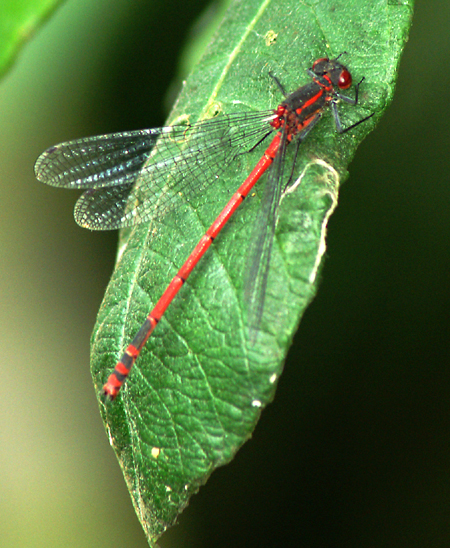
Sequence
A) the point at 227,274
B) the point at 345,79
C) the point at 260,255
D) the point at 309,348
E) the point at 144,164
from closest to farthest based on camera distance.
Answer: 1. the point at 260,255
2. the point at 227,274
3. the point at 345,79
4. the point at 144,164
5. the point at 309,348

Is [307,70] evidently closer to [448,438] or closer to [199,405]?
[199,405]

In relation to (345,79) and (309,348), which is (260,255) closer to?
(345,79)

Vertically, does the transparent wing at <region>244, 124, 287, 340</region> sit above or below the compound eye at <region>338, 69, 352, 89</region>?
below

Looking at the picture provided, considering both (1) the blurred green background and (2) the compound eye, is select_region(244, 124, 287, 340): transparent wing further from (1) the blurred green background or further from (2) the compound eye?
(1) the blurred green background

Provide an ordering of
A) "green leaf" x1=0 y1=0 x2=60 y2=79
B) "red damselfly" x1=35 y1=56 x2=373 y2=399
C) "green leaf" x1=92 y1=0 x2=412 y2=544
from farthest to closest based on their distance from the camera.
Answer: "red damselfly" x1=35 y1=56 x2=373 y2=399 → "green leaf" x1=0 y1=0 x2=60 y2=79 → "green leaf" x1=92 y1=0 x2=412 y2=544

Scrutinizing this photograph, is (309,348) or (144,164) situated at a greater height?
(144,164)

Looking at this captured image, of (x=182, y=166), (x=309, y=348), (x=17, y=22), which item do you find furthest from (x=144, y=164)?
(x=309, y=348)

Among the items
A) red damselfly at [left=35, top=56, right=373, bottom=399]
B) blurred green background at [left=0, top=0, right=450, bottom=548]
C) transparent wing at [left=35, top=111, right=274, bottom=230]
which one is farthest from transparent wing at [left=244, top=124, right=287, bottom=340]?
blurred green background at [left=0, top=0, right=450, bottom=548]
